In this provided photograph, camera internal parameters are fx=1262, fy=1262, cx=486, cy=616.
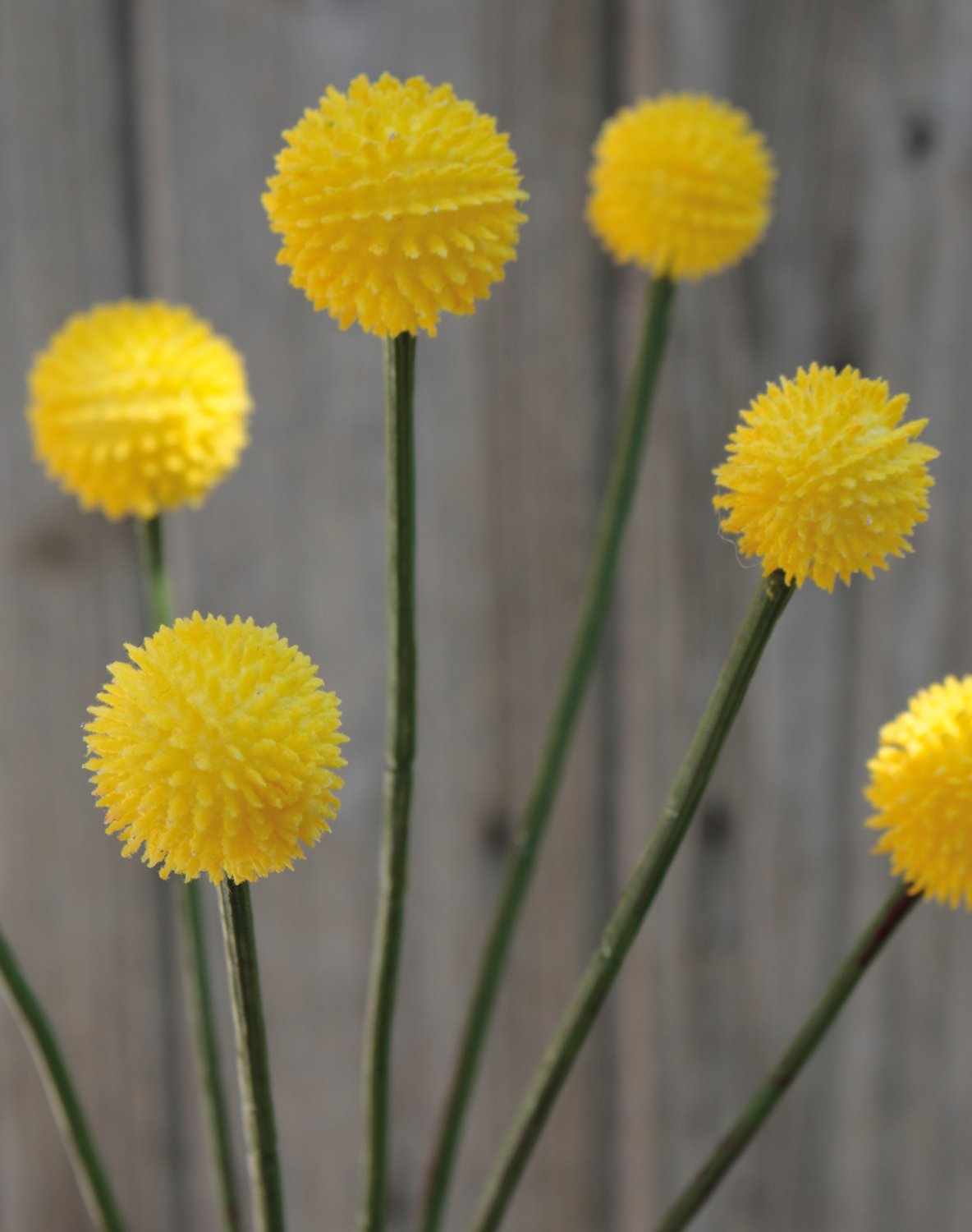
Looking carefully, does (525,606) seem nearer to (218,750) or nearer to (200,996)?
(200,996)

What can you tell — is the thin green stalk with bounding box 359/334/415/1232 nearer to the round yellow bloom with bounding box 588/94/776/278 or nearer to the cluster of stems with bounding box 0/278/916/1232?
the cluster of stems with bounding box 0/278/916/1232

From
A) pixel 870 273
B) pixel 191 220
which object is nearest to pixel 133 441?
pixel 191 220

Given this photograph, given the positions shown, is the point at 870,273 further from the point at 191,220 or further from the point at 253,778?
the point at 253,778

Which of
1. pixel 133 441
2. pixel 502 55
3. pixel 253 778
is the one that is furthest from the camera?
pixel 502 55

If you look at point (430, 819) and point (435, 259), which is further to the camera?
point (430, 819)

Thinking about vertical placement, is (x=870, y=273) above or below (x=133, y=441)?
above

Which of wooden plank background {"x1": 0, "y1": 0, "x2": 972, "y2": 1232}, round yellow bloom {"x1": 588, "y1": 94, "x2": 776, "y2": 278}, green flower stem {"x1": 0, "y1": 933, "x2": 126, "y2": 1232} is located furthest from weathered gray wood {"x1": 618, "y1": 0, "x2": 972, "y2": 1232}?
green flower stem {"x1": 0, "y1": 933, "x2": 126, "y2": 1232}

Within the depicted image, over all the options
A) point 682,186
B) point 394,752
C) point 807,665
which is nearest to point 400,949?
point 394,752
